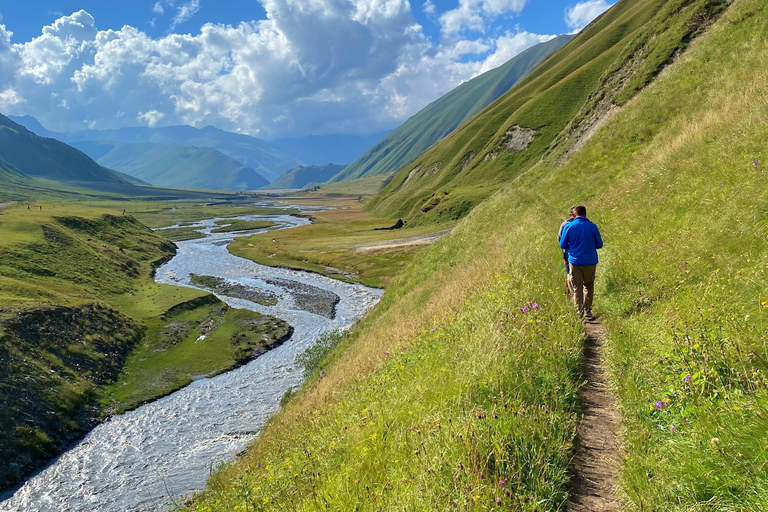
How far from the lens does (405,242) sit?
95000mm

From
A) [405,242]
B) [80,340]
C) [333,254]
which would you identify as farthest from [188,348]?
[405,242]

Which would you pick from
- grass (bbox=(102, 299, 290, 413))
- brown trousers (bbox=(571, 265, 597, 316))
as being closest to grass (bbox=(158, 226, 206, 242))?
grass (bbox=(102, 299, 290, 413))

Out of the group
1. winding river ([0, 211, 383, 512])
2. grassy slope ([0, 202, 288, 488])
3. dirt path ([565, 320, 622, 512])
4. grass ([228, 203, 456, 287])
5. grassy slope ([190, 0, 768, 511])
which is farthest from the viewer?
grass ([228, 203, 456, 287])

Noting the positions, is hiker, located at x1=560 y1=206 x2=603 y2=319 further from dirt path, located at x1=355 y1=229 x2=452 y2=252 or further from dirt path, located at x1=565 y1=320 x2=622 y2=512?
dirt path, located at x1=355 y1=229 x2=452 y2=252

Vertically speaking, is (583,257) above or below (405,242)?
above

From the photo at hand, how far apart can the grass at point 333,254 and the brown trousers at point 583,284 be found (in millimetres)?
59505

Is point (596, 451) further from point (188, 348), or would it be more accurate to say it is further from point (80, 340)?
point (80, 340)

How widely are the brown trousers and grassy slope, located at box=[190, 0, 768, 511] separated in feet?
1.60

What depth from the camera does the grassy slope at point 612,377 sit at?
4633mm

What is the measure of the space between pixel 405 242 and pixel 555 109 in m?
67.7

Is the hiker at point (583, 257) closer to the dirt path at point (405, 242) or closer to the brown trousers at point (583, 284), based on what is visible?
the brown trousers at point (583, 284)

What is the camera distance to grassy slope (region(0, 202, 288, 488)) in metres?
32.7

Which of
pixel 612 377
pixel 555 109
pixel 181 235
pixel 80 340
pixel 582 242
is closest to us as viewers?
pixel 612 377

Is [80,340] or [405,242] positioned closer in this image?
[80,340]
